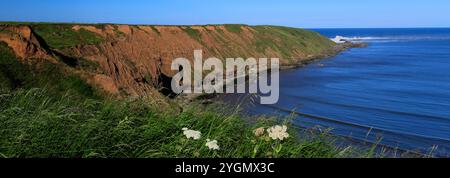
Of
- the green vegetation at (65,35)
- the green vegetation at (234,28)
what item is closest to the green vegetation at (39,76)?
the green vegetation at (65,35)

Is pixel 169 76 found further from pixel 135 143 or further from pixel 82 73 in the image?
pixel 135 143

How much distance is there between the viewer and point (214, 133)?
234 inches

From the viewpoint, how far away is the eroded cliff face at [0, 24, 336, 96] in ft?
65.6

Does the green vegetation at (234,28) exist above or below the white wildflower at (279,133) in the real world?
above

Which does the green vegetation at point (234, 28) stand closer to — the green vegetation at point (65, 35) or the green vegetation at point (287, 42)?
the green vegetation at point (287, 42)

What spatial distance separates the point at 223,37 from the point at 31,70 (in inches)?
1881

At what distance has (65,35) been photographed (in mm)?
37062

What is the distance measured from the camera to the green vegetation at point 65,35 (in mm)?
34031

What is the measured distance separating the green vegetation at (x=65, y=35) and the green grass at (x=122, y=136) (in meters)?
27.7

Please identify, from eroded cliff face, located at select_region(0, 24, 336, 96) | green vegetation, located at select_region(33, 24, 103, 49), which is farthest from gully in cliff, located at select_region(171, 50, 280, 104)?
green vegetation, located at select_region(33, 24, 103, 49)

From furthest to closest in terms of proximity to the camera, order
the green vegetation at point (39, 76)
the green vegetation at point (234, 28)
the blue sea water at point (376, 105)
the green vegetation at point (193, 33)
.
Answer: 1. the green vegetation at point (234, 28)
2. the green vegetation at point (193, 33)
3. the blue sea water at point (376, 105)
4. the green vegetation at point (39, 76)

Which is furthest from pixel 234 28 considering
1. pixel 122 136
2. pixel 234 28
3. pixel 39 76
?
pixel 122 136

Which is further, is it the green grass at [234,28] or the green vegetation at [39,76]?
the green grass at [234,28]
